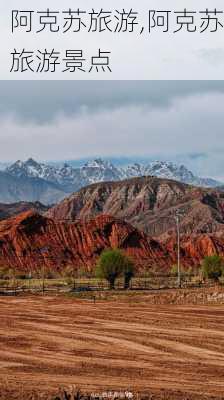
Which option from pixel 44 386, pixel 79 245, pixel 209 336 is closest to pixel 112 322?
pixel 209 336

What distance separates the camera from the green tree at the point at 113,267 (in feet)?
291

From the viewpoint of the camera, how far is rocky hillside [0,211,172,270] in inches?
5625

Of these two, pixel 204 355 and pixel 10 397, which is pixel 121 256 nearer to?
pixel 204 355

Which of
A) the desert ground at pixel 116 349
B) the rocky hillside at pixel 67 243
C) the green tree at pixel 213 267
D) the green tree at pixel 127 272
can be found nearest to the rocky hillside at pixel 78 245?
the rocky hillside at pixel 67 243

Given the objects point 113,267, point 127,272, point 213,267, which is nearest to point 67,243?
point 213,267

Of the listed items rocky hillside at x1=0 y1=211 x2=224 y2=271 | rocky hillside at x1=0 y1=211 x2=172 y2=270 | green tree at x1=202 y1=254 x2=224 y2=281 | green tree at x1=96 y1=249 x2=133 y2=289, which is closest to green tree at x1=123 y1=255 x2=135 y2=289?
green tree at x1=96 y1=249 x2=133 y2=289

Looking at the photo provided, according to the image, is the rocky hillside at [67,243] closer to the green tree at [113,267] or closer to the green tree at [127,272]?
the green tree at [127,272]

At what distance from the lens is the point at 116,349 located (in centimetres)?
3189

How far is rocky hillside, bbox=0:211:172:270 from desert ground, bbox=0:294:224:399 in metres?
90.6

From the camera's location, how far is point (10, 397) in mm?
20828

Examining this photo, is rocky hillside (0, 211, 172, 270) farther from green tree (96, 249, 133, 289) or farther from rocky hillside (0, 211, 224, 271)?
green tree (96, 249, 133, 289)

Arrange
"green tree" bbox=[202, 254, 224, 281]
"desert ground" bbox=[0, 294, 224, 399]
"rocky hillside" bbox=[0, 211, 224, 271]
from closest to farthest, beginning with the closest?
"desert ground" bbox=[0, 294, 224, 399] < "green tree" bbox=[202, 254, 224, 281] < "rocky hillside" bbox=[0, 211, 224, 271]

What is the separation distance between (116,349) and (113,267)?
5658cm

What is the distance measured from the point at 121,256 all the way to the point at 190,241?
279 ft
